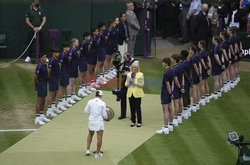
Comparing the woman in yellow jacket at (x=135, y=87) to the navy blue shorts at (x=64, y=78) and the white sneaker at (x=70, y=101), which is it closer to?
the navy blue shorts at (x=64, y=78)

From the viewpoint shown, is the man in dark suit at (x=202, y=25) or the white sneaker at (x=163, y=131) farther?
the man in dark suit at (x=202, y=25)

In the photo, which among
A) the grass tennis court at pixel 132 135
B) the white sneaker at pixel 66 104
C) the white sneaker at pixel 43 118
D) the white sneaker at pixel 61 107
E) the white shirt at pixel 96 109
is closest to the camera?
the white shirt at pixel 96 109

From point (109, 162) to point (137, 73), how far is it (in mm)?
3323

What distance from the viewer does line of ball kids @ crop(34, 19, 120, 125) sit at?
72.4 feet

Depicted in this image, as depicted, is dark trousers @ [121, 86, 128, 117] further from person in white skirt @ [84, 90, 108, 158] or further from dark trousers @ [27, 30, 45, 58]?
dark trousers @ [27, 30, 45, 58]

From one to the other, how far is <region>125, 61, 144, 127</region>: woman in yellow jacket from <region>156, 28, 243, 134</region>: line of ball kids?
0.69 metres

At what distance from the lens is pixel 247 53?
30.5 m

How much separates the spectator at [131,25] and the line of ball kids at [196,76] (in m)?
4.20

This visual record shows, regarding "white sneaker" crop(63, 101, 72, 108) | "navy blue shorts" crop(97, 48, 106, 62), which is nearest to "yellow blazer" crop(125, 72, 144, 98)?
"white sneaker" crop(63, 101, 72, 108)

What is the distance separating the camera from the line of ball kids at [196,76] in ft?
69.3

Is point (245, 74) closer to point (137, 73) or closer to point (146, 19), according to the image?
point (146, 19)

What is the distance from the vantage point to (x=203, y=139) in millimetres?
20719

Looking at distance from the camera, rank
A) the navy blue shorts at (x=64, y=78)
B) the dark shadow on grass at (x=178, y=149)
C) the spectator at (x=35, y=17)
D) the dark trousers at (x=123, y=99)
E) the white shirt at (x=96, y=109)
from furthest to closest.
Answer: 1. the spectator at (x=35, y=17)
2. the navy blue shorts at (x=64, y=78)
3. the dark trousers at (x=123, y=99)
4. the dark shadow on grass at (x=178, y=149)
5. the white shirt at (x=96, y=109)

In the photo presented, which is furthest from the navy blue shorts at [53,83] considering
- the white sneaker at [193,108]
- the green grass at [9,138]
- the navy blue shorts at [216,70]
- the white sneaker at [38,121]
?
the navy blue shorts at [216,70]
